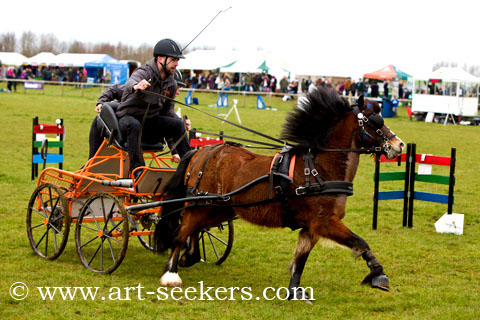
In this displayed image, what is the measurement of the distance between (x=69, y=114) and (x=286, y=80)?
864 inches

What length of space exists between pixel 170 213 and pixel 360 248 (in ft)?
6.90

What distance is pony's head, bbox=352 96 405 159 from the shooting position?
20.5 ft

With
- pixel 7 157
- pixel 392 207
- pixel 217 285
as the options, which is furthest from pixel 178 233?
pixel 7 157

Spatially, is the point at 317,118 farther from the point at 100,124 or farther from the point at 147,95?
the point at 100,124

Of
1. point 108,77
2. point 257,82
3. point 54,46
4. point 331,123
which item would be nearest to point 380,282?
point 331,123

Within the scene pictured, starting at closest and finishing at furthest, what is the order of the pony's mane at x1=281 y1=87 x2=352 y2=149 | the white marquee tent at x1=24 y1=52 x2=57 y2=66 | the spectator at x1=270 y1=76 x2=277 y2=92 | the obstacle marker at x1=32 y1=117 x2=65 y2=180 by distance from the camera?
the pony's mane at x1=281 y1=87 x2=352 y2=149 → the obstacle marker at x1=32 y1=117 x2=65 y2=180 → the spectator at x1=270 y1=76 x2=277 y2=92 → the white marquee tent at x1=24 y1=52 x2=57 y2=66

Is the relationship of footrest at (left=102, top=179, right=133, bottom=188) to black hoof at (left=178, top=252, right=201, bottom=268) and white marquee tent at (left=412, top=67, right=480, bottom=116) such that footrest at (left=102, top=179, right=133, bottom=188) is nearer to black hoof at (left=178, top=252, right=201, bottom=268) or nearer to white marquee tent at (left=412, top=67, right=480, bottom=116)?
black hoof at (left=178, top=252, right=201, bottom=268)

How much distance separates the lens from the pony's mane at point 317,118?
635cm

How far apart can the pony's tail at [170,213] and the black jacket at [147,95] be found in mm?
801

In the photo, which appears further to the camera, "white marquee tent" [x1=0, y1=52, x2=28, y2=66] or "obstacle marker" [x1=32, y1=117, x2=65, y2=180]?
"white marquee tent" [x1=0, y1=52, x2=28, y2=66]

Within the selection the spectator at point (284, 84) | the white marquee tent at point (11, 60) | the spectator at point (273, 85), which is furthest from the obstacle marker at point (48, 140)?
the white marquee tent at point (11, 60)

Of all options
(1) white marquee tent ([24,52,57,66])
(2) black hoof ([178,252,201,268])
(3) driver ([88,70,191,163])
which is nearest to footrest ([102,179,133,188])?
(3) driver ([88,70,191,163])

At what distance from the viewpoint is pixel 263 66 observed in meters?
43.0

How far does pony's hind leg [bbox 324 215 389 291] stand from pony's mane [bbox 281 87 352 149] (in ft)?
2.70
